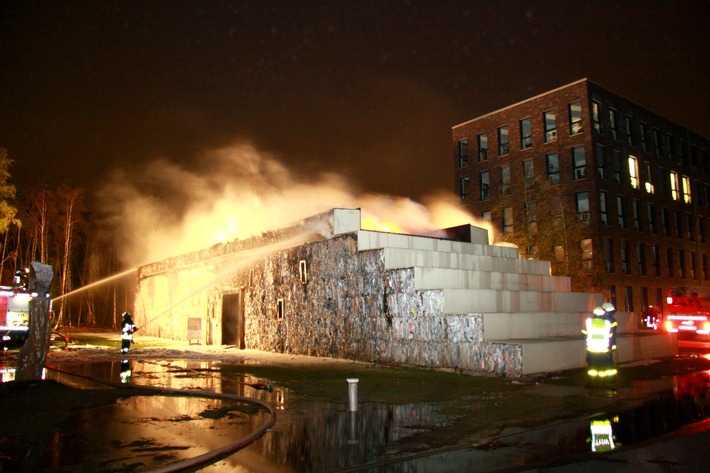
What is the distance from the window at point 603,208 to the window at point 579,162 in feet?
6.97

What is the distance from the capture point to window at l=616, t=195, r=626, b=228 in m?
43.0

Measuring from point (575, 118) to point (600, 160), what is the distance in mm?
3951

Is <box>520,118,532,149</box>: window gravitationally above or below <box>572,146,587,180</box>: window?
above

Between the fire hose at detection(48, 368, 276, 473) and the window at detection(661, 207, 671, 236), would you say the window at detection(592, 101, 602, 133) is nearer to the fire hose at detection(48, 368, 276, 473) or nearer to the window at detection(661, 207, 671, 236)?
the window at detection(661, 207, 671, 236)

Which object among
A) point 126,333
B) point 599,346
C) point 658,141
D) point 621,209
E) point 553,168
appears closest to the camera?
point 599,346

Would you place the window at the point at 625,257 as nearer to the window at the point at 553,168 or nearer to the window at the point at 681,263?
the window at the point at 553,168

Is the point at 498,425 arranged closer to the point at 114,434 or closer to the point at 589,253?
the point at 114,434

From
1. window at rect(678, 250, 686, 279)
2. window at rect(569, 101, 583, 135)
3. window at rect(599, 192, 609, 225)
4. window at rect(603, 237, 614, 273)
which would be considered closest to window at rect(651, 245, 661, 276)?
window at rect(678, 250, 686, 279)

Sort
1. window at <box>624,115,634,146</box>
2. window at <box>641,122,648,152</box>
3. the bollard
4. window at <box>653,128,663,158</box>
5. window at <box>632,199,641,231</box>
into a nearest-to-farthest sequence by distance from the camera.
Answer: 1. the bollard
2. window at <box>632,199,641,231</box>
3. window at <box>624,115,634,146</box>
4. window at <box>641,122,648,152</box>
5. window at <box>653,128,663,158</box>

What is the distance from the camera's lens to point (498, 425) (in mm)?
8211

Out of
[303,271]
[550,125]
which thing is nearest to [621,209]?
[550,125]

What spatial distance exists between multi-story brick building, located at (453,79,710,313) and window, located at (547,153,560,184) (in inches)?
3.3

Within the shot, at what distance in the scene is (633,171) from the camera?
45.4 m

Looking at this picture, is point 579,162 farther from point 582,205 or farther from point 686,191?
point 686,191
